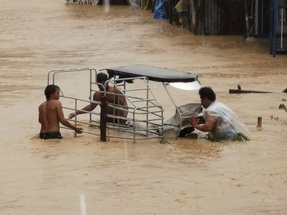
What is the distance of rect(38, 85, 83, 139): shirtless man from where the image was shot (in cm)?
1377

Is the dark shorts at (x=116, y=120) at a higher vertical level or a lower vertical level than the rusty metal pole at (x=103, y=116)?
lower

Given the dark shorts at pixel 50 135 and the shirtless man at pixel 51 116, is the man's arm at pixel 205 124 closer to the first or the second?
the shirtless man at pixel 51 116

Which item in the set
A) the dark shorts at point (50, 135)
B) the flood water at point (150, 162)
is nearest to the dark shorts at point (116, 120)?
the flood water at point (150, 162)

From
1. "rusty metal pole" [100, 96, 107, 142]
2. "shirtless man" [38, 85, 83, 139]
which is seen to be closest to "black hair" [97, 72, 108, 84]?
"shirtless man" [38, 85, 83, 139]

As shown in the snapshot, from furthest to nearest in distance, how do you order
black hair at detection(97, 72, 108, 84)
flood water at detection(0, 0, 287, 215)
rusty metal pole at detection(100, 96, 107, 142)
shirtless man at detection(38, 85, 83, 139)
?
black hair at detection(97, 72, 108, 84) → shirtless man at detection(38, 85, 83, 139) → rusty metal pole at detection(100, 96, 107, 142) → flood water at detection(0, 0, 287, 215)

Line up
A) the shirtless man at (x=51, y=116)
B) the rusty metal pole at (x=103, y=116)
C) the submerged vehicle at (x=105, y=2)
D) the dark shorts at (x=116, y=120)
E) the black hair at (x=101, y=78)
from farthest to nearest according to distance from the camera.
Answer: the submerged vehicle at (x=105, y=2)
the black hair at (x=101, y=78)
the dark shorts at (x=116, y=120)
the shirtless man at (x=51, y=116)
the rusty metal pole at (x=103, y=116)

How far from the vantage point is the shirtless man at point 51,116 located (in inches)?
542

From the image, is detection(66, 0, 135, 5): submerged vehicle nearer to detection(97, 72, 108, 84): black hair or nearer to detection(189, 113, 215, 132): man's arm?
detection(97, 72, 108, 84): black hair

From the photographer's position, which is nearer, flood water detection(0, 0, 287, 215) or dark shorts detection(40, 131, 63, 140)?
flood water detection(0, 0, 287, 215)

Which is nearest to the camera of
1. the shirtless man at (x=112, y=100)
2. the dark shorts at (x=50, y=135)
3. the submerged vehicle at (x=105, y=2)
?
the dark shorts at (x=50, y=135)

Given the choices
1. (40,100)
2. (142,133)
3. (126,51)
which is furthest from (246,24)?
(142,133)

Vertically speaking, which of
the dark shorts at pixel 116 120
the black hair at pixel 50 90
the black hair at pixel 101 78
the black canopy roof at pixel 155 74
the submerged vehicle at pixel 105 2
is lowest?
the dark shorts at pixel 116 120

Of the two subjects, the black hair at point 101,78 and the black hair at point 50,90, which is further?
the black hair at point 101,78

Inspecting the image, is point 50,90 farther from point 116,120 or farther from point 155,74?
point 155,74
